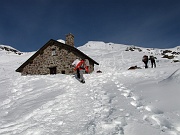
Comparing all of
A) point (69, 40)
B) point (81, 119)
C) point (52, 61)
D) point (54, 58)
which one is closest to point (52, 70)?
point (52, 61)

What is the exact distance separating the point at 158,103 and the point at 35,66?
21377mm

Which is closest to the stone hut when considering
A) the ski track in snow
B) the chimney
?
the chimney

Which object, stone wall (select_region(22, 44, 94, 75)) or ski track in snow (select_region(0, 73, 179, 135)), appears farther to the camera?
stone wall (select_region(22, 44, 94, 75))

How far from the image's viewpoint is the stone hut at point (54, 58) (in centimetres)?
2266

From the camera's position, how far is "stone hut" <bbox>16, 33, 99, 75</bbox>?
22656 mm

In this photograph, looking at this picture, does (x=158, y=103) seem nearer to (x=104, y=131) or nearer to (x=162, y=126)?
(x=162, y=126)

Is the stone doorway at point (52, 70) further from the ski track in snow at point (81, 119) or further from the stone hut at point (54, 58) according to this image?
the ski track in snow at point (81, 119)

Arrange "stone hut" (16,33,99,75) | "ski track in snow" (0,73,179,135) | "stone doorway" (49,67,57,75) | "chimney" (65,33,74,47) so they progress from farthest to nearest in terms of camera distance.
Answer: "chimney" (65,33,74,47) → "stone doorway" (49,67,57,75) → "stone hut" (16,33,99,75) → "ski track in snow" (0,73,179,135)

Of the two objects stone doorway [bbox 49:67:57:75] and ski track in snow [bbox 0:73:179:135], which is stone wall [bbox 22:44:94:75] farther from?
ski track in snow [bbox 0:73:179:135]

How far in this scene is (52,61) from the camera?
76.9ft

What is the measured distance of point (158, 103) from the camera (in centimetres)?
475

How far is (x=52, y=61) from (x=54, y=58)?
45 centimetres

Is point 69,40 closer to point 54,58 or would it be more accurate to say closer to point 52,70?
point 54,58

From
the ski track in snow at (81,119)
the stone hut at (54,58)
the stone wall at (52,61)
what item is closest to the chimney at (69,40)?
the stone hut at (54,58)
